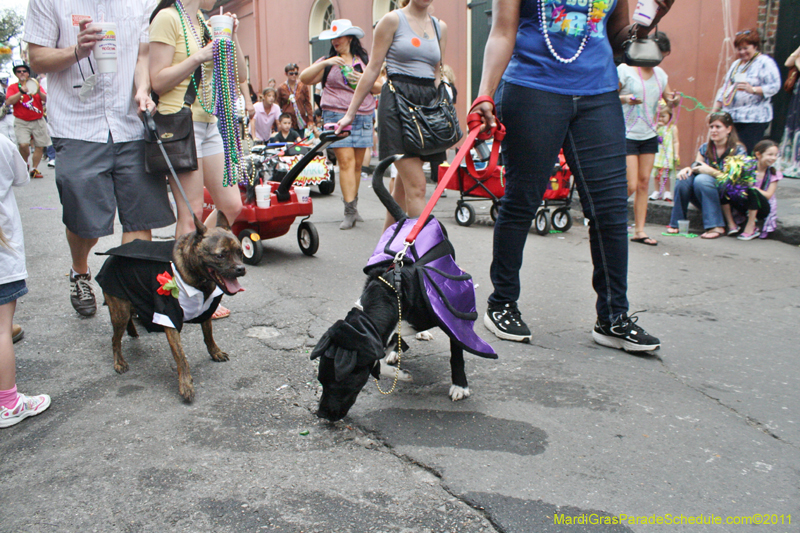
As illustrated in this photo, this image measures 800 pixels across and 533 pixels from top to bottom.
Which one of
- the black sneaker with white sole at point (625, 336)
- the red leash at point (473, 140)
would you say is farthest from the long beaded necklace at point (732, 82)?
the red leash at point (473, 140)

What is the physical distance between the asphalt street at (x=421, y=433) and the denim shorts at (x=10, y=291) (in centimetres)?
52

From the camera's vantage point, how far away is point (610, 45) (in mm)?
3309

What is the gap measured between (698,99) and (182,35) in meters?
7.70

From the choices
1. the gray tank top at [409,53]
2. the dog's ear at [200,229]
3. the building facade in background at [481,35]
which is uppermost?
the building facade in background at [481,35]

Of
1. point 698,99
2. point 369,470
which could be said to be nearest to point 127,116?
point 369,470

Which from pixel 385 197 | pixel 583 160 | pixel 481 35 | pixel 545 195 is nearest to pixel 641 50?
pixel 583 160

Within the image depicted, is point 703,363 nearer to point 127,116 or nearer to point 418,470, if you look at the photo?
point 418,470

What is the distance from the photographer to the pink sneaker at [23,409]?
2.58 meters

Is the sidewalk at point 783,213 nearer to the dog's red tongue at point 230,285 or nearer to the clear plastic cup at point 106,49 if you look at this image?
the dog's red tongue at point 230,285

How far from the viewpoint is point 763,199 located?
6148 mm

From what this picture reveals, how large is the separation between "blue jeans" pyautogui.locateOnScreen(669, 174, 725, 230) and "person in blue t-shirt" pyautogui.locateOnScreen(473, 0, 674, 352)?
12.3ft

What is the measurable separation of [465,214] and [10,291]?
5.24 metres

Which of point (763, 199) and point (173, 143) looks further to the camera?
point (763, 199)

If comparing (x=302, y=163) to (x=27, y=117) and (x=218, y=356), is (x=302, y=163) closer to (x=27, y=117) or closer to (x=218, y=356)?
(x=218, y=356)
